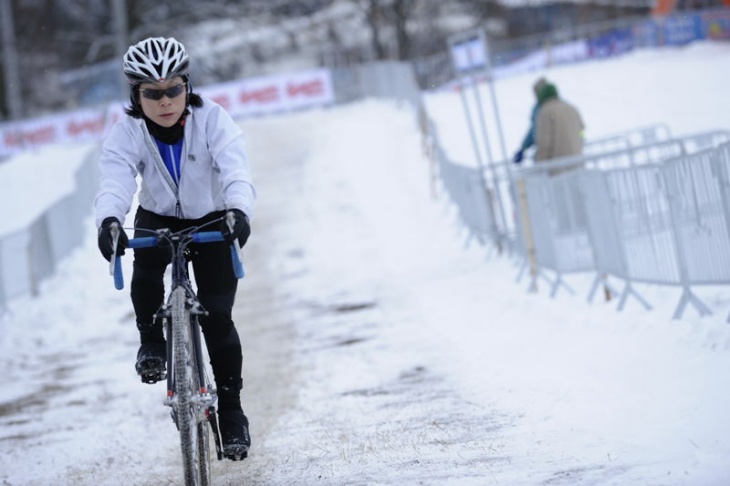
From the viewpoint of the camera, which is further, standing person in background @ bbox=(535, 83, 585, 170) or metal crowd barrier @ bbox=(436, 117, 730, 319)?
standing person in background @ bbox=(535, 83, 585, 170)

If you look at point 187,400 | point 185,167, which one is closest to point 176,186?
point 185,167

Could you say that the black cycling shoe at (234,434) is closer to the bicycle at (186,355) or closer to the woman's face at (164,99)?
the bicycle at (186,355)

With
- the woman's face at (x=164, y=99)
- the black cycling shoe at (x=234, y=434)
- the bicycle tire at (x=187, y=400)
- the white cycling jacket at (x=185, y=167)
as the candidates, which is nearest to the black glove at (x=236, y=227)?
the white cycling jacket at (x=185, y=167)

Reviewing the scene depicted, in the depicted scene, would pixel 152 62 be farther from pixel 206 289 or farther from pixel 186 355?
pixel 186 355

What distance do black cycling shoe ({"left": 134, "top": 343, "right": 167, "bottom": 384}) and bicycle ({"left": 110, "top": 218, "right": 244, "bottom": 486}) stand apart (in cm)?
22

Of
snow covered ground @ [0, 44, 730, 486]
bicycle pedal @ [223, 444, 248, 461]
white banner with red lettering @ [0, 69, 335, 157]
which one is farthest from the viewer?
white banner with red lettering @ [0, 69, 335, 157]

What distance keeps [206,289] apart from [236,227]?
23.7 inches

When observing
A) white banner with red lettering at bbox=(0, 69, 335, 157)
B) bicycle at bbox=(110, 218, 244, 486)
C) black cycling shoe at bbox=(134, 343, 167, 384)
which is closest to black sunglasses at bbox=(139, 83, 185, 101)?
bicycle at bbox=(110, 218, 244, 486)

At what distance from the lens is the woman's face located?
6.04m

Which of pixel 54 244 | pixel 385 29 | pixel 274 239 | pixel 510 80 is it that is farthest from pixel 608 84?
pixel 385 29

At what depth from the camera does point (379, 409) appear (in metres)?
8.45

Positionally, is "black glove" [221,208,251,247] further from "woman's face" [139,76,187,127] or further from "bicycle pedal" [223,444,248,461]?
"bicycle pedal" [223,444,248,461]

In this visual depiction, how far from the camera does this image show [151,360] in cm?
618

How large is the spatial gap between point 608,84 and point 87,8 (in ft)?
115
